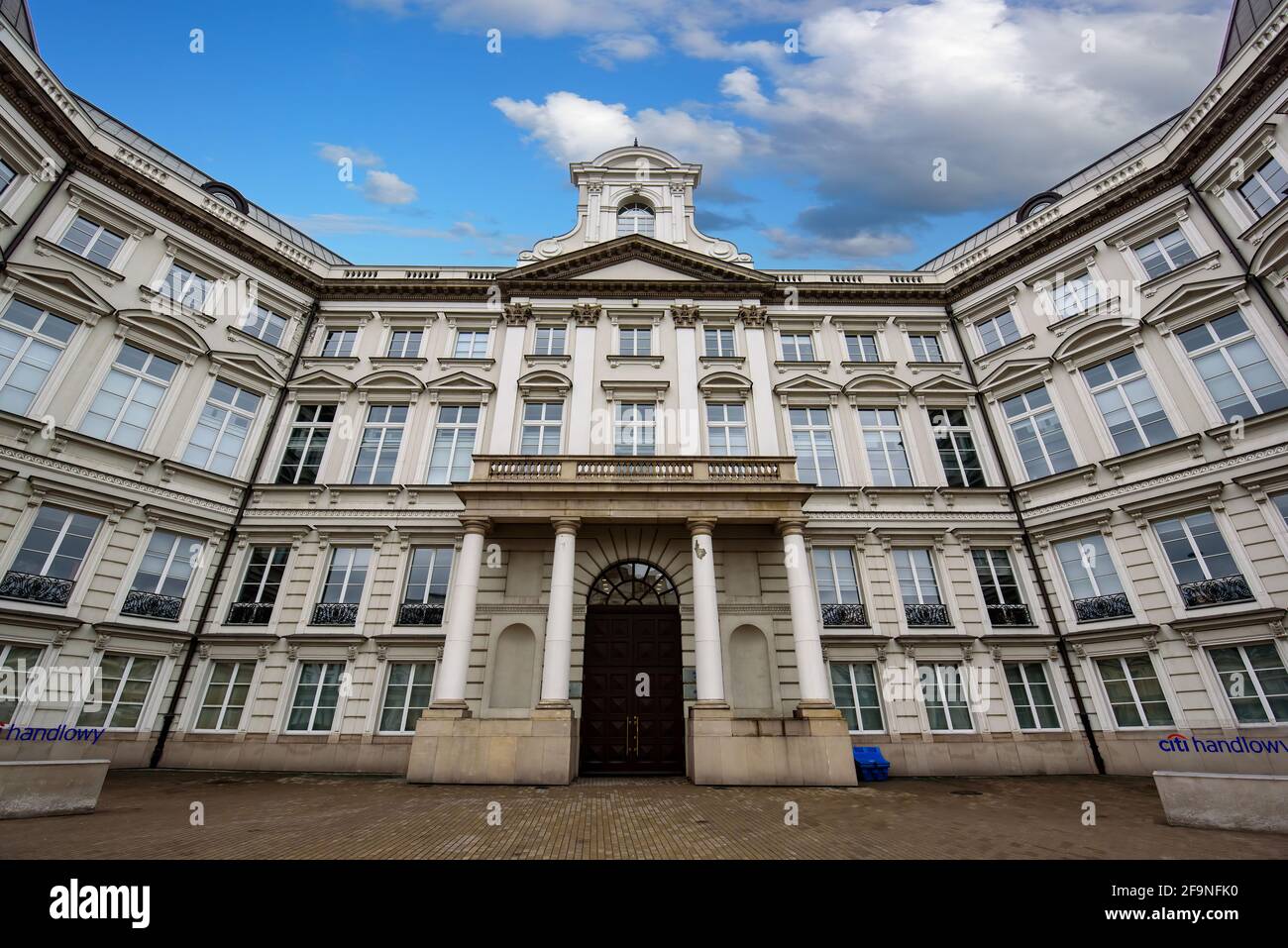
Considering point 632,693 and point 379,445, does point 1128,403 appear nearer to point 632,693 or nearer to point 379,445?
point 632,693

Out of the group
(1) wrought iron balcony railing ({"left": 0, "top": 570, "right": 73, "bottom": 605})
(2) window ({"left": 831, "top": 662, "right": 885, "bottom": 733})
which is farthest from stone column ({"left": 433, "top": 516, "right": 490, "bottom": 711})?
(2) window ({"left": 831, "top": 662, "right": 885, "bottom": 733})

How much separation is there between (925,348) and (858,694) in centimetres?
1454

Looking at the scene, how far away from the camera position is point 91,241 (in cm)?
1711

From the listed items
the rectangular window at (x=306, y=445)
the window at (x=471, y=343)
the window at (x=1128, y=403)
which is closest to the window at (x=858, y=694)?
the window at (x=1128, y=403)

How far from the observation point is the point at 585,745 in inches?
593

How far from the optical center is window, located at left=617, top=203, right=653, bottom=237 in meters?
24.1

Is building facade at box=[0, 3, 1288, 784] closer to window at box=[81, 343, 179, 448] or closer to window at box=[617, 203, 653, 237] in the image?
window at box=[81, 343, 179, 448]

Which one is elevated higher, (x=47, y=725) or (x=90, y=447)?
(x=90, y=447)

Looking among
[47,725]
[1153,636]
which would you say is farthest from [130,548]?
[1153,636]

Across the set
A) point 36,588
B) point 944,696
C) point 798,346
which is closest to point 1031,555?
point 944,696

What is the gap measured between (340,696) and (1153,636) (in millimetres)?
24037

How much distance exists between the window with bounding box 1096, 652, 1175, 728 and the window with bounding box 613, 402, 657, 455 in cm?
1574
